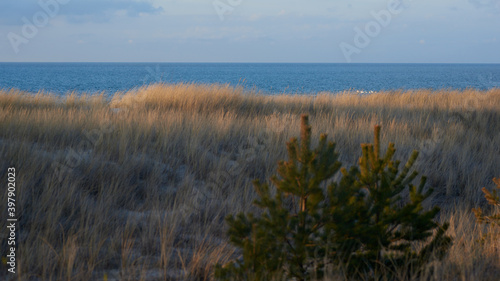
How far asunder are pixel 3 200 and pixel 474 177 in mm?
5483

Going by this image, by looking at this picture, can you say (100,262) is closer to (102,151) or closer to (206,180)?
(206,180)

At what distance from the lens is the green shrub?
81.5 inches

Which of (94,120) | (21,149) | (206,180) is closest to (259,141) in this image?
(206,180)

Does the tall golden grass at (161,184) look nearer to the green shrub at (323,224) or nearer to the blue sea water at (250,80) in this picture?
the green shrub at (323,224)

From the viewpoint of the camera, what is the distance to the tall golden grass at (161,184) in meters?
2.79

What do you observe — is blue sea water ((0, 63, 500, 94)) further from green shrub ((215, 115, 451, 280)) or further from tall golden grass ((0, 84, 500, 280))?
green shrub ((215, 115, 451, 280))

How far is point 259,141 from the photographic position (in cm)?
584

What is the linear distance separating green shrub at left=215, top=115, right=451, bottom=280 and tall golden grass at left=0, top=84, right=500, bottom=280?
1.12ft

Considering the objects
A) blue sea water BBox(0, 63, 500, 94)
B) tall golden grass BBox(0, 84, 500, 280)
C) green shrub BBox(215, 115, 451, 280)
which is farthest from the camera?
blue sea water BBox(0, 63, 500, 94)

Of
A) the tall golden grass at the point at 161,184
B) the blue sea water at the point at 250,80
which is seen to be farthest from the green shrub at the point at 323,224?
the blue sea water at the point at 250,80

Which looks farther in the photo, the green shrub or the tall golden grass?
the tall golden grass

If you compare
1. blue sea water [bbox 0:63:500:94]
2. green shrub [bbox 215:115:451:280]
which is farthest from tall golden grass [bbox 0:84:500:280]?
blue sea water [bbox 0:63:500:94]

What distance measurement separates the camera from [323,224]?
7.36 ft

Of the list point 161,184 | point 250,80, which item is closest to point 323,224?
point 161,184
